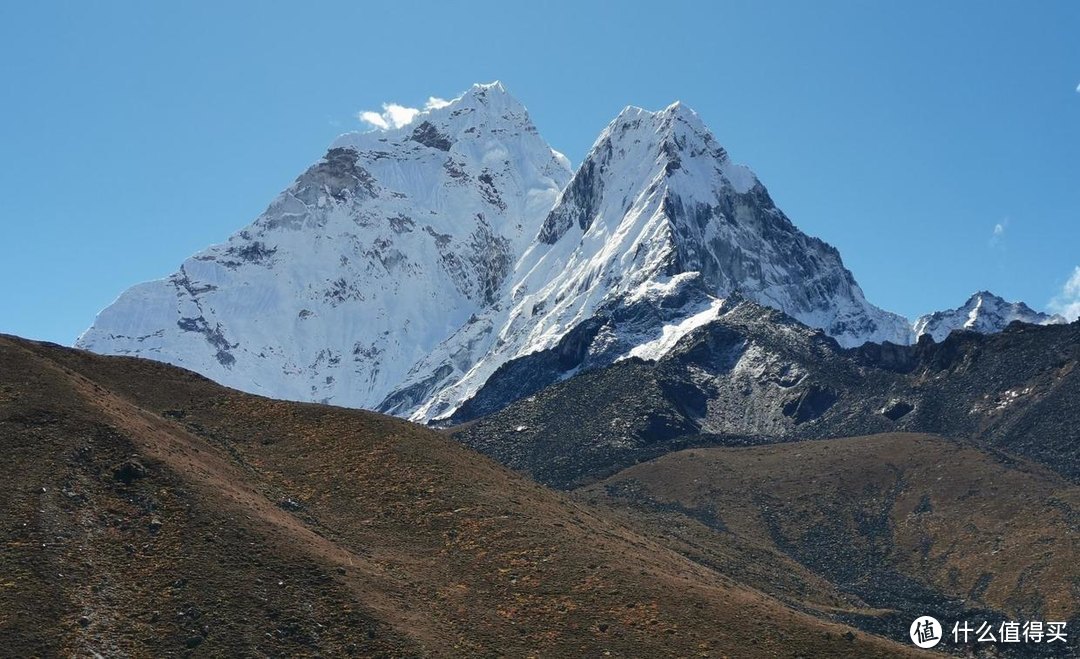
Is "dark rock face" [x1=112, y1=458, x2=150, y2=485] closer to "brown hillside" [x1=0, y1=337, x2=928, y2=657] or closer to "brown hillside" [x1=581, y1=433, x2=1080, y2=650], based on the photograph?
"brown hillside" [x1=0, y1=337, x2=928, y2=657]

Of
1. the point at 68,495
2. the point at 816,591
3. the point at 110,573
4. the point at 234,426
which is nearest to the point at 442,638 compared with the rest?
the point at 110,573

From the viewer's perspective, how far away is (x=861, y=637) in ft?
295

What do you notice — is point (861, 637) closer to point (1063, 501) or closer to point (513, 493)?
point (513, 493)

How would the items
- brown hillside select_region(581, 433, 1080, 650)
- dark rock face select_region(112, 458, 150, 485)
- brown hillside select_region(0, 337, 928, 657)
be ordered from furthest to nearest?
brown hillside select_region(581, 433, 1080, 650) → dark rock face select_region(112, 458, 150, 485) → brown hillside select_region(0, 337, 928, 657)

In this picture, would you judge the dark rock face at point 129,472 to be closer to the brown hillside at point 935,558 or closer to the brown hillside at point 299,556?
the brown hillside at point 299,556

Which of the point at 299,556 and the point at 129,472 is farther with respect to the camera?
the point at 129,472

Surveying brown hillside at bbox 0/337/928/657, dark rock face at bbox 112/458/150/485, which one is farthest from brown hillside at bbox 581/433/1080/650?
dark rock face at bbox 112/458/150/485

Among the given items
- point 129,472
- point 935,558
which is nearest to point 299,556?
point 129,472

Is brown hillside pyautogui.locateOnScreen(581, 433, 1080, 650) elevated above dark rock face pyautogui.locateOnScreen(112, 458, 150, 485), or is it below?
above

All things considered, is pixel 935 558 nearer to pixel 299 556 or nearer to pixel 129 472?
pixel 299 556

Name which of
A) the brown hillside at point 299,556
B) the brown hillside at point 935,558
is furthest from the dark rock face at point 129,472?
the brown hillside at point 935,558

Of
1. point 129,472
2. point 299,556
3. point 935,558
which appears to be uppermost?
point 935,558

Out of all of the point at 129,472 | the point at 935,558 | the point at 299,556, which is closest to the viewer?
the point at 299,556

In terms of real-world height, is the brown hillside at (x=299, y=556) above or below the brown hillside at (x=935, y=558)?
below
